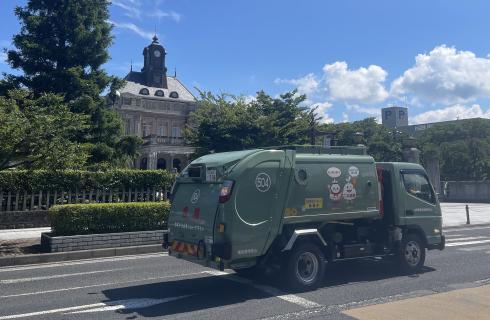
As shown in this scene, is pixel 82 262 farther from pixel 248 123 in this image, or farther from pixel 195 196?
pixel 248 123

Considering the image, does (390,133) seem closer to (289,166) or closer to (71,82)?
(71,82)

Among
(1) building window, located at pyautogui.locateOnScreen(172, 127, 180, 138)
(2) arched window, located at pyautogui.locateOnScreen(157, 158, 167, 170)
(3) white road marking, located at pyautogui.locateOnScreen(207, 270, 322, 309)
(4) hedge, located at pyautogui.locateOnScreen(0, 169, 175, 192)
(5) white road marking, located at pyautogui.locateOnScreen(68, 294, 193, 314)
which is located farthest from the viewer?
(1) building window, located at pyautogui.locateOnScreen(172, 127, 180, 138)

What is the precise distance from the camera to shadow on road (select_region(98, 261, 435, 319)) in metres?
6.78

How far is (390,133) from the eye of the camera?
49.8m

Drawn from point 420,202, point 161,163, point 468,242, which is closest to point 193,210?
point 420,202

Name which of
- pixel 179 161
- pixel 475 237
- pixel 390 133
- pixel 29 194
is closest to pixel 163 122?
pixel 179 161

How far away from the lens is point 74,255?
11.8 meters

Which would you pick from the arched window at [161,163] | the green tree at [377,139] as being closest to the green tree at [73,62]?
the green tree at [377,139]

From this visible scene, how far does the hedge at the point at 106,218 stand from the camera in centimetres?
1242

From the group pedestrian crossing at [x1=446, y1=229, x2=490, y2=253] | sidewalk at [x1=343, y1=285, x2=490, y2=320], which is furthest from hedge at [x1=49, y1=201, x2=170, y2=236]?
pedestrian crossing at [x1=446, y1=229, x2=490, y2=253]

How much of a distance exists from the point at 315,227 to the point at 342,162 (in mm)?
1440

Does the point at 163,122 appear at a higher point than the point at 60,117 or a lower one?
higher

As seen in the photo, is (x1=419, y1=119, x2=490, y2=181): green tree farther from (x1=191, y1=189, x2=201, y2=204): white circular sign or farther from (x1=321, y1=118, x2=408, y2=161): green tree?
(x1=191, y1=189, x2=201, y2=204): white circular sign

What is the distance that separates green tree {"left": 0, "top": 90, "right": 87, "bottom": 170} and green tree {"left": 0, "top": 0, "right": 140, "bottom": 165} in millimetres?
10806
